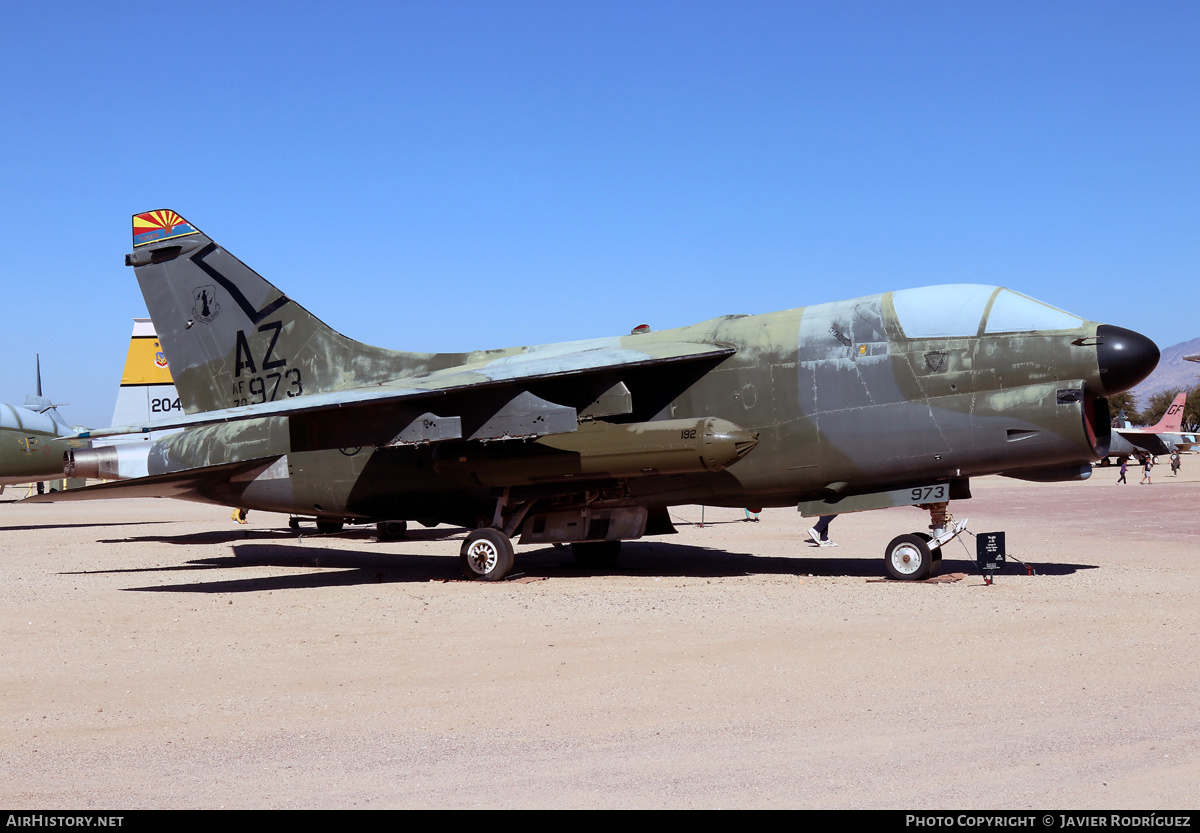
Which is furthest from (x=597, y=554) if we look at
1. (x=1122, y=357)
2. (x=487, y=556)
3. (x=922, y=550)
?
(x=1122, y=357)

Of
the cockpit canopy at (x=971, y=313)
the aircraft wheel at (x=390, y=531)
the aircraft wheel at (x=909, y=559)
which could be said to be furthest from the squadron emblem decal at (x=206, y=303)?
the aircraft wheel at (x=909, y=559)

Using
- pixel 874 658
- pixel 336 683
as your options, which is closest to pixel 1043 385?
pixel 874 658

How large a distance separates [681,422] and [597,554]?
4.88m

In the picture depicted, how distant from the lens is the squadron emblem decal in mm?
18844

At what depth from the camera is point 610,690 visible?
8055 mm

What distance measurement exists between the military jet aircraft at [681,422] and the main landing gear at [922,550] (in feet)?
0.10

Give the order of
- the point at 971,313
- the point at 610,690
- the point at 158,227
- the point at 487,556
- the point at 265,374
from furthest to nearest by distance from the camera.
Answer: the point at 158,227 < the point at 265,374 < the point at 487,556 < the point at 971,313 < the point at 610,690

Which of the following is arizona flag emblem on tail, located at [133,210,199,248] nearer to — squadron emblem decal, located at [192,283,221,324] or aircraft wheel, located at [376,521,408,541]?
squadron emblem decal, located at [192,283,221,324]

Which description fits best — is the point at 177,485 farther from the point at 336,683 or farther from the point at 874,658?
the point at 874,658

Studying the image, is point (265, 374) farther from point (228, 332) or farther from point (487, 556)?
point (487, 556)

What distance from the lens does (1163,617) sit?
10.8 meters

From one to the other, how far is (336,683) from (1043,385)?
1022 centimetres

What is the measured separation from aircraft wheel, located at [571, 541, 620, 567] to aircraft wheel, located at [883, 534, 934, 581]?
18.3 feet

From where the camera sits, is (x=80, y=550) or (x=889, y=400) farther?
(x=80, y=550)
